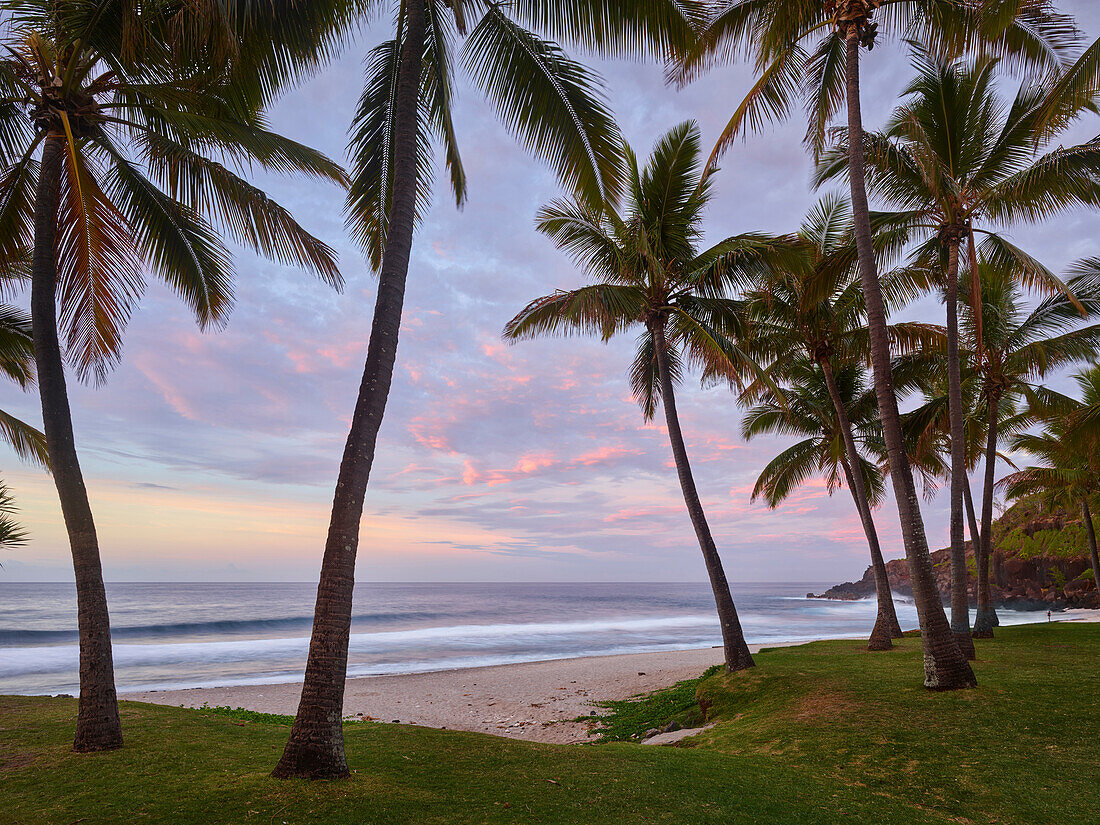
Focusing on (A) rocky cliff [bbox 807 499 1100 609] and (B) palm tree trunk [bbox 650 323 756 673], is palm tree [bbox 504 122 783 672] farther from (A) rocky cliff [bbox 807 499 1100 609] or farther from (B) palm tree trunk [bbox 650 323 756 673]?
(A) rocky cliff [bbox 807 499 1100 609]

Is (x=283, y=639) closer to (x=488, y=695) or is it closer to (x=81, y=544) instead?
(x=488, y=695)

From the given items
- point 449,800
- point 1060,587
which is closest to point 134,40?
point 449,800

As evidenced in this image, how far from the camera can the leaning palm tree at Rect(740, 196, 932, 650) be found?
11.4m

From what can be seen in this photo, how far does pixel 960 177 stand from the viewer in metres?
10.8

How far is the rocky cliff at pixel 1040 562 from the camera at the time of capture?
33406 mm

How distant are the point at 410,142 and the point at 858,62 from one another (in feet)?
23.4

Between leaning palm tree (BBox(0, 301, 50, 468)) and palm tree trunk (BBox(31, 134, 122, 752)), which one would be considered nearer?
palm tree trunk (BBox(31, 134, 122, 752))

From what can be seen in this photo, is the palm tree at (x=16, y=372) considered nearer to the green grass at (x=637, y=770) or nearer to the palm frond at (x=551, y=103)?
the green grass at (x=637, y=770)

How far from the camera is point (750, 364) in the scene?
Result: 1188cm

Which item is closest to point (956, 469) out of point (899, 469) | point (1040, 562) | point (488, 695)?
point (899, 469)

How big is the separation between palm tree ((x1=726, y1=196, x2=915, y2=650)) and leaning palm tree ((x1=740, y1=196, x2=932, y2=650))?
2cm

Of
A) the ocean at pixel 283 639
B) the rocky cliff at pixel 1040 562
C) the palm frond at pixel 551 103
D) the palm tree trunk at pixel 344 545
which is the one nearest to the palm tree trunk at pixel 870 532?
the palm frond at pixel 551 103

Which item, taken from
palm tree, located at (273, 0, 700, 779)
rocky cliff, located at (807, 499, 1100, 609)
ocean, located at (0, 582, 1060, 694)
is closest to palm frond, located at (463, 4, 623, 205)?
palm tree, located at (273, 0, 700, 779)

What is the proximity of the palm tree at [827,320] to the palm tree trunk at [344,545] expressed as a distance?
8.45 meters
